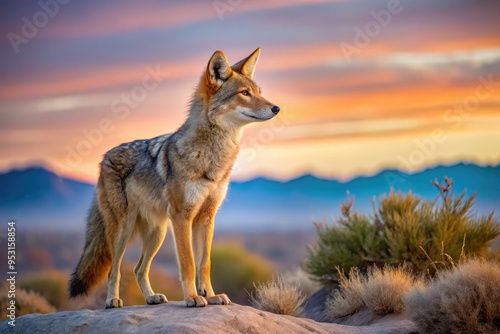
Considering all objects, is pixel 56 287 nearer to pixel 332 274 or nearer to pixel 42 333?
pixel 332 274

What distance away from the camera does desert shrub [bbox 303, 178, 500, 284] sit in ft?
40.4

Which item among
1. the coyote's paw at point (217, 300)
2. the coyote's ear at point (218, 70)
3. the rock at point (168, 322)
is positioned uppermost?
the coyote's ear at point (218, 70)

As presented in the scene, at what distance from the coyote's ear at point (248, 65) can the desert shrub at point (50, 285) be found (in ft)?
37.6

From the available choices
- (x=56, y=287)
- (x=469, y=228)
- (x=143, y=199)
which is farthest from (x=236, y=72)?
(x=56, y=287)

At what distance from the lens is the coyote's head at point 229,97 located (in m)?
8.55

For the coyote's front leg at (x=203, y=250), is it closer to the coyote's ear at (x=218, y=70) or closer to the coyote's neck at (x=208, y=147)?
the coyote's neck at (x=208, y=147)

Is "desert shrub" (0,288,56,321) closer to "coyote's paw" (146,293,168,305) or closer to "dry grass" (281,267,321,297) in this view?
"dry grass" (281,267,321,297)

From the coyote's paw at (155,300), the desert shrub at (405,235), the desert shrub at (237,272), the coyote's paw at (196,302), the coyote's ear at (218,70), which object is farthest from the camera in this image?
the desert shrub at (237,272)

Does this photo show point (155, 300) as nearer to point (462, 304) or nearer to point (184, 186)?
point (184, 186)

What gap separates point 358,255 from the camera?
12906 millimetres

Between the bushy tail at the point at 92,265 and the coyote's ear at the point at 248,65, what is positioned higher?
the coyote's ear at the point at 248,65

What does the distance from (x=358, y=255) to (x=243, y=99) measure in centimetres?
550

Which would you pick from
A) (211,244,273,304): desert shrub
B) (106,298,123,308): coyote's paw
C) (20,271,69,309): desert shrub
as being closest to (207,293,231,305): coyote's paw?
(106,298,123,308): coyote's paw

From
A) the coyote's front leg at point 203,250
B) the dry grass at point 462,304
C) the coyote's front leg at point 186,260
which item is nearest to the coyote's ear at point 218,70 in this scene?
the coyote's front leg at point 203,250
